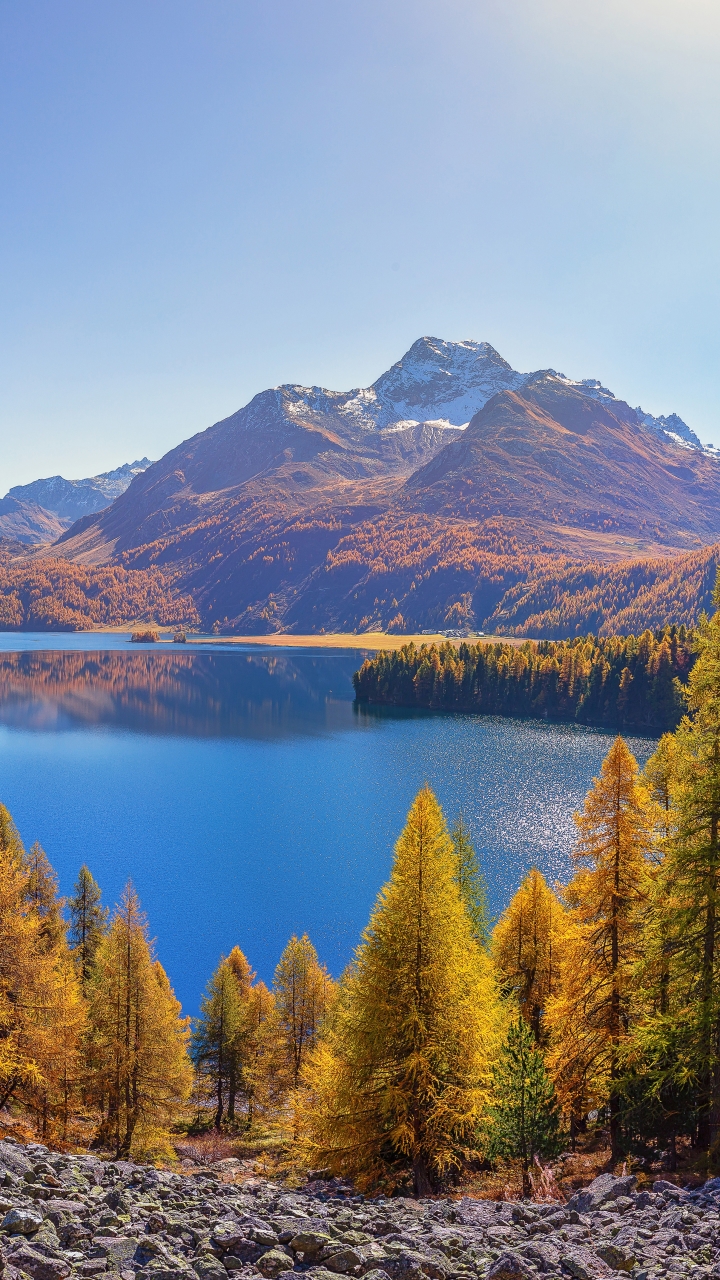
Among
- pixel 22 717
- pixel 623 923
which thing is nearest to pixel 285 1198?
pixel 623 923

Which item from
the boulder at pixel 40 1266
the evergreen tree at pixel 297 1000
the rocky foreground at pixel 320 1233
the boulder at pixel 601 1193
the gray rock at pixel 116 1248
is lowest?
the evergreen tree at pixel 297 1000

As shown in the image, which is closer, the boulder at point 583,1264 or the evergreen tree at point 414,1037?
the boulder at point 583,1264

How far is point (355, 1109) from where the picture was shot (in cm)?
2328

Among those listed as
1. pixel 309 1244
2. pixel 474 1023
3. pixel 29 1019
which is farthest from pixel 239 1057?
pixel 309 1244

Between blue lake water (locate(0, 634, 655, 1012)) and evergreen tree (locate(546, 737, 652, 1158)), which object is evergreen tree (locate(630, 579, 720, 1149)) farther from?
blue lake water (locate(0, 634, 655, 1012))

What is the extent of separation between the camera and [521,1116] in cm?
2458

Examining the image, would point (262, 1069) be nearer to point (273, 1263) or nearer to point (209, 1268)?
point (273, 1263)

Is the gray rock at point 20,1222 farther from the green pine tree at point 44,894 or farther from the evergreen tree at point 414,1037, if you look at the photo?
the green pine tree at point 44,894

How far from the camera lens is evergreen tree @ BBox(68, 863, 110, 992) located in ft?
160

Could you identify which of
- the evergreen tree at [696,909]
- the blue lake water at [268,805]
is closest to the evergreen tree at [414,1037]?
the evergreen tree at [696,909]

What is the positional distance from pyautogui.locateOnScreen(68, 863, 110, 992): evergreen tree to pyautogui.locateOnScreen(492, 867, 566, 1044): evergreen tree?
2531 cm

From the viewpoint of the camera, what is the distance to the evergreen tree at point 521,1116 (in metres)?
24.7

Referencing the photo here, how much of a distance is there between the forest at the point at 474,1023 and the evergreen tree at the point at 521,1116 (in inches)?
3.3

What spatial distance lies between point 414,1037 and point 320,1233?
8021mm
